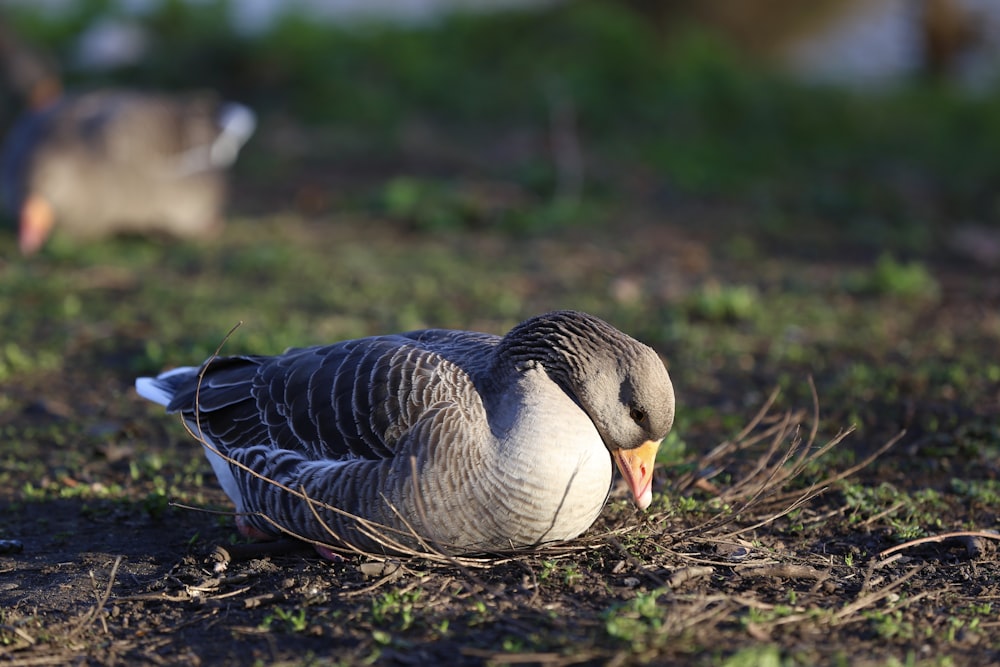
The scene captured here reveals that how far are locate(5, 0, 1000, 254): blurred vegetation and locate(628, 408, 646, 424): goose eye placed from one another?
5832 millimetres

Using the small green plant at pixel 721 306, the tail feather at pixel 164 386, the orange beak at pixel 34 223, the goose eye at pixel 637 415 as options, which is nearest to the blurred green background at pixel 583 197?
the small green plant at pixel 721 306

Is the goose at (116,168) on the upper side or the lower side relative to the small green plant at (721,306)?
upper

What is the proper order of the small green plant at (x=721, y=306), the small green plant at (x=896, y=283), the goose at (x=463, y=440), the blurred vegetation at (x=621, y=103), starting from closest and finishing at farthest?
the goose at (x=463, y=440), the small green plant at (x=721, y=306), the small green plant at (x=896, y=283), the blurred vegetation at (x=621, y=103)

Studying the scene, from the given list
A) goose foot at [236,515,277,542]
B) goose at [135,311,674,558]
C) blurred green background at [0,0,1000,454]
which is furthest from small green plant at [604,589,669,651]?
blurred green background at [0,0,1000,454]

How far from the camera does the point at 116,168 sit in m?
9.54

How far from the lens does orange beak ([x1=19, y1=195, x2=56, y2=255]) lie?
356 inches

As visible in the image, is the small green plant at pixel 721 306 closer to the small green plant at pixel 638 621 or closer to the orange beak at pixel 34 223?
the small green plant at pixel 638 621

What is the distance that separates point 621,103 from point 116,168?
5504 mm

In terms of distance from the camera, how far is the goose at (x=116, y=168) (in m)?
9.30

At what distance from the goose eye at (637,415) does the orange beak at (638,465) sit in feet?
0.41

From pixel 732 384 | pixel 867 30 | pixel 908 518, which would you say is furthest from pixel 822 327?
pixel 867 30

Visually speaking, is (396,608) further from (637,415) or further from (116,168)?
(116,168)

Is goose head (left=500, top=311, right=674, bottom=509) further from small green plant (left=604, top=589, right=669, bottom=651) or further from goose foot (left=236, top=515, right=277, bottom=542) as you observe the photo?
goose foot (left=236, top=515, right=277, bottom=542)

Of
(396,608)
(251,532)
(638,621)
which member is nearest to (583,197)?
(251,532)
